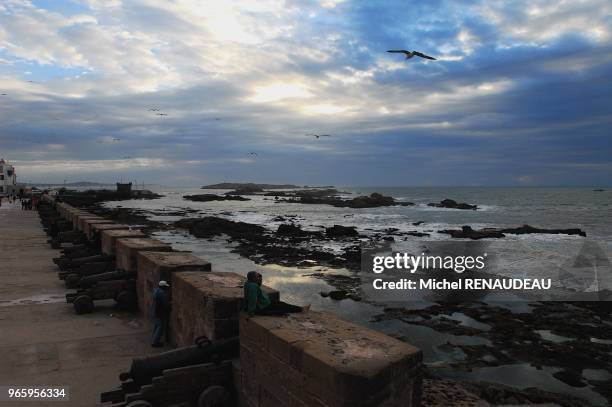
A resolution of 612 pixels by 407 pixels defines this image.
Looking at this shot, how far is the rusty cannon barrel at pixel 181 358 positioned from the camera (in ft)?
14.1

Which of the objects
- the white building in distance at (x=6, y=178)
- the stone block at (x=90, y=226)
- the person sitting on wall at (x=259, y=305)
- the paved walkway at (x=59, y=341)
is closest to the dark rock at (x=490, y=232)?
the stone block at (x=90, y=226)

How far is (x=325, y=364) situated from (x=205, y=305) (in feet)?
7.40

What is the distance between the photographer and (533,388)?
7.68 m

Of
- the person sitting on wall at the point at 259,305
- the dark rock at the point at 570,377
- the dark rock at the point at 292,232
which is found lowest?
the dark rock at the point at 570,377

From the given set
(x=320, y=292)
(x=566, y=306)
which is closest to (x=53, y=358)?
(x=320, y=292)

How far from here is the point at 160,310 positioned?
19.6 feet

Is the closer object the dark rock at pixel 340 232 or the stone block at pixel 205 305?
the stone block at pixel 205 305

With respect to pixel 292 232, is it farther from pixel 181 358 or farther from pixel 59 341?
pixel 181 358

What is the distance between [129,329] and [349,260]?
1537cm

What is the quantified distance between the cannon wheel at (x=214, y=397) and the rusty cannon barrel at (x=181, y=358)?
0.99ft

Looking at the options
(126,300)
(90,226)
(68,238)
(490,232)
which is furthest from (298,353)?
(490,232)

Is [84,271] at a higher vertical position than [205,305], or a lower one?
lower

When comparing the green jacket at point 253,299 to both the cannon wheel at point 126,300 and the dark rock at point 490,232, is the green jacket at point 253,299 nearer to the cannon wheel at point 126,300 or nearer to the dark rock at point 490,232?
→ the cannon wheel at point 126,300

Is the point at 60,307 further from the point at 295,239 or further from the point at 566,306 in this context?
the point at 295,239
